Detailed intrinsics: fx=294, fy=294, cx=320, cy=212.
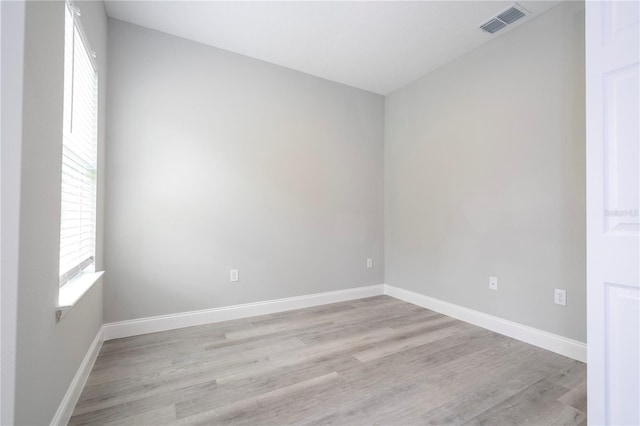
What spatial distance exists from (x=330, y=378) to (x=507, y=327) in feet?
5.71

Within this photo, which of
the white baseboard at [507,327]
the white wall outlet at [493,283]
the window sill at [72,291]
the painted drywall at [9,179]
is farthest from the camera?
the white wall outlet at [493,283]

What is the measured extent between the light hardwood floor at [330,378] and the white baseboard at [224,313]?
8 cm

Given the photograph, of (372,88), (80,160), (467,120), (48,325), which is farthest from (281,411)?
(372,88)

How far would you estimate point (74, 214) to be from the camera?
1.73m

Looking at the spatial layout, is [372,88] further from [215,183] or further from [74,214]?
[74,214]

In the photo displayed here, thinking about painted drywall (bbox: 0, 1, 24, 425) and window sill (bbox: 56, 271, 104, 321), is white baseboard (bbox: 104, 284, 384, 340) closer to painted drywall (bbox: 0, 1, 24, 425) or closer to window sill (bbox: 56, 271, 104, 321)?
window sill (bbox: 56, 271, 104, 321)

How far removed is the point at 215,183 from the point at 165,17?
4.76ft

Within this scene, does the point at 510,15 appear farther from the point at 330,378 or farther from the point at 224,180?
the point at 330,378

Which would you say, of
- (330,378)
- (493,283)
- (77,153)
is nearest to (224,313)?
(330,378)

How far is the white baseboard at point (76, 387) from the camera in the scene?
54.6 inches

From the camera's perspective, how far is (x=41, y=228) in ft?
3.80

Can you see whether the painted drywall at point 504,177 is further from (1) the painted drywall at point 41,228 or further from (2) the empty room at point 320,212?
(1) the painted drywall at point 41,228
